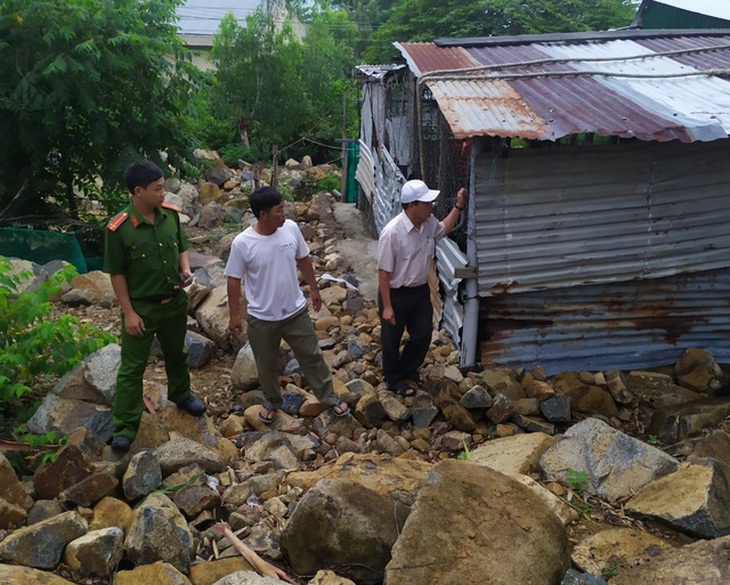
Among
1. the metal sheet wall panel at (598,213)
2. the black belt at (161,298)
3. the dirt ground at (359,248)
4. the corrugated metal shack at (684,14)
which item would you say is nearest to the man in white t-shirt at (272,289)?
the black belt at (161,298)

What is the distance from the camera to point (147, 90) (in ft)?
28.7

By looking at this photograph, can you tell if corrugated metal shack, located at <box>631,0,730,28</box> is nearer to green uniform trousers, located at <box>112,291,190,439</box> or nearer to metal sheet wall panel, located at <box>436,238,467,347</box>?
metal sheet wall panel, located at <box>436,238,467,347</box>

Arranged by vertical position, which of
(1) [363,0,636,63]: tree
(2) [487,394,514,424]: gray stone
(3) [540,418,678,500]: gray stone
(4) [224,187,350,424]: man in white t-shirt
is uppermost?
(1) [363,0,636,63]: tree

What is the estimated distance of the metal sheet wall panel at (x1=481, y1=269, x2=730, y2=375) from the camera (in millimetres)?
5355

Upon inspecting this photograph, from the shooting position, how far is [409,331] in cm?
505

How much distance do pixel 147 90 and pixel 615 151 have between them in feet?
20.8

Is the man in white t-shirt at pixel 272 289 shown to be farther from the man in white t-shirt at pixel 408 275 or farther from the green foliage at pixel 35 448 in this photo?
the green foliage at pixel 35 448

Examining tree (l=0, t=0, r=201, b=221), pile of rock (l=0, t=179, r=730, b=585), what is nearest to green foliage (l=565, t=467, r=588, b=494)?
pile of rock (l=0, t=179, r=730, b=585)

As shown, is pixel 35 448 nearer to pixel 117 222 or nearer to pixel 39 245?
pixel 117 222

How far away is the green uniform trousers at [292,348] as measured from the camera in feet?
14.4

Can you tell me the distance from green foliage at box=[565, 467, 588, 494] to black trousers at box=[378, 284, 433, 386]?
63.6 inches

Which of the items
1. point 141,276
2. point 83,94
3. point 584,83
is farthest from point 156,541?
point 83,94

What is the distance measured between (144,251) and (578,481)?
2.77 m

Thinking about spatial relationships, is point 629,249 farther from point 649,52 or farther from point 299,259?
point 299,259
